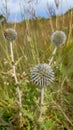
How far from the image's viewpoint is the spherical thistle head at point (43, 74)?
2.07 meters

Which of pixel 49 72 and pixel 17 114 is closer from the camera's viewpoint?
pixel 49 72

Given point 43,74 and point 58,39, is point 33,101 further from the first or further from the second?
point 58,39

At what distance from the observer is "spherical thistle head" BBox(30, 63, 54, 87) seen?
2074 mm

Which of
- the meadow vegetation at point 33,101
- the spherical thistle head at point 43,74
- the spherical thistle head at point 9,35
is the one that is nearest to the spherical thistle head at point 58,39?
the meadow vegetation at point 33,101

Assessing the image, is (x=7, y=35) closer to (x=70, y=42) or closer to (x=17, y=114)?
(x=17, y=114)

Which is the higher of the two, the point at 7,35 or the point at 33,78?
the point at 7,35

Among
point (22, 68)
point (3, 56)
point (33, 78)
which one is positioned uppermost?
point (3, 56)

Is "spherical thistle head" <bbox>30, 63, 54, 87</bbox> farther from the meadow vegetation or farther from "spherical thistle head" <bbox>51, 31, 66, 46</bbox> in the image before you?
"spherical thistle head" <bbox>51, 31, 66, 46</bbox>

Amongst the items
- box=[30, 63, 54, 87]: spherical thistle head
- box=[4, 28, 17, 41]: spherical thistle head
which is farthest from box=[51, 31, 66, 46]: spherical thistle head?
box=[30, 63, 54, 87]: spherical thistle head

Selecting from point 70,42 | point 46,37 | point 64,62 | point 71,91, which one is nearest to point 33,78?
point 71,91

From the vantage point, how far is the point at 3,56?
399cm

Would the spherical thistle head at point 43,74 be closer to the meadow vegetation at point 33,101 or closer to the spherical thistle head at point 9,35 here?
the meadow vegetation at point 33,101

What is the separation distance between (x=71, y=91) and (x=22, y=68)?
55cm

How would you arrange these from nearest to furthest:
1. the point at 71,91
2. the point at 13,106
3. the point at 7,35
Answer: the point at 13,106 → the point at 7,35 → the point at 71,91
